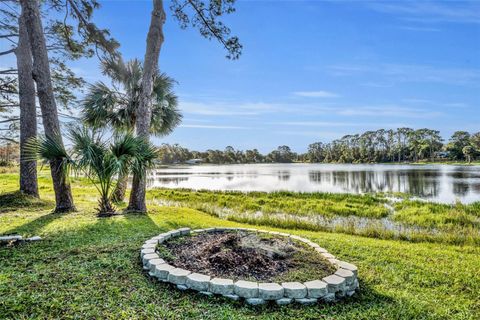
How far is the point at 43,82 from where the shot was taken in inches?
275

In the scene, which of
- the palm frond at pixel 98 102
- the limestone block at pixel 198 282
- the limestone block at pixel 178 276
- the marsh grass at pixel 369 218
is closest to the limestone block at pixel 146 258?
the limestone block at pixel 178 276

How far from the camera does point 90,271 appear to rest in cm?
318

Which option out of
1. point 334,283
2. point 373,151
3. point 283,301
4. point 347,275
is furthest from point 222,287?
point 373,151

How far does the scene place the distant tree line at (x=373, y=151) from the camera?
63.1 meters

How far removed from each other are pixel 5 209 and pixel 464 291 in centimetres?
986

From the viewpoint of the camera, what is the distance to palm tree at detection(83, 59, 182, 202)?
1065 centimetres

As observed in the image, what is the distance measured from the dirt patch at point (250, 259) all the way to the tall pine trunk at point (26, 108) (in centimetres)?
705

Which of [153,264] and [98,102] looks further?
[98,102]

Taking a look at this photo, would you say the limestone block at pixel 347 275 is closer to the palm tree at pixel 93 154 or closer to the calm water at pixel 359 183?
the palm tree at pixel 93 154

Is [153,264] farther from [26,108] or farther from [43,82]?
[26,108]

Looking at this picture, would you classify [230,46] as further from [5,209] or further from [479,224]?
[479,224]

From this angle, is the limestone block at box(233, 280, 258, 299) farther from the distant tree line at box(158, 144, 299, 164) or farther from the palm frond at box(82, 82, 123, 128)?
the distant tree line at box(158, 144, 299, 164)

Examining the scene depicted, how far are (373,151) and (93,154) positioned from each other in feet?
271

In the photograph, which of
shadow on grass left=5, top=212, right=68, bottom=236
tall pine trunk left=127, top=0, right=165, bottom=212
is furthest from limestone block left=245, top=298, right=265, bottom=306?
tall pine trunk left=127, top=0, right=165, bottom=212
